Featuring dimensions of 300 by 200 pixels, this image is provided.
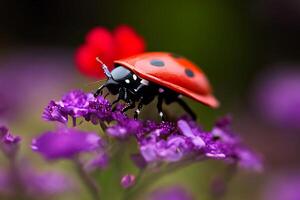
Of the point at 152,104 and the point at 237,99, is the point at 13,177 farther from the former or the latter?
the point at 237,99

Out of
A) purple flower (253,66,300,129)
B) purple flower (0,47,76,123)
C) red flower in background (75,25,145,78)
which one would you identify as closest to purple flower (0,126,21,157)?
red flower in background (75,25,145,78)

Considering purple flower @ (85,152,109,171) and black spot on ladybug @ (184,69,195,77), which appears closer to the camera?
purple flower @ (85,152,109,171)

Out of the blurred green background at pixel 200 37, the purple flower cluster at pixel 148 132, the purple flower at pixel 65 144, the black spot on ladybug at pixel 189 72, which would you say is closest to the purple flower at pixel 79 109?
the purple flower cluster at pixel 148 132

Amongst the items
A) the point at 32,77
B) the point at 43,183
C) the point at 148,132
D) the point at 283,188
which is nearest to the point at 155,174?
the point at 148,132

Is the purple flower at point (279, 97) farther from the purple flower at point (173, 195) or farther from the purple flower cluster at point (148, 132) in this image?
the purple flower cluster at point (148, 132)

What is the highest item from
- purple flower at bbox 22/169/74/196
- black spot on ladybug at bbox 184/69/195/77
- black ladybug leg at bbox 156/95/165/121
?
black spot on ladybug at bbox 184/69/195/77

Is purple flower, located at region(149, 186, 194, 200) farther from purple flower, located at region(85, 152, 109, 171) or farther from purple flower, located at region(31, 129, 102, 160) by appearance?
purple flower, located at region(31, 129, 102, 160)

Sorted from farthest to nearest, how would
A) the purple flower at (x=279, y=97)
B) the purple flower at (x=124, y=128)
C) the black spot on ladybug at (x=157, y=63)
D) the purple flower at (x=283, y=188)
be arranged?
the purple flower at (x=279, y=97) → the purple flower at (x=283, y=188) → the black spot on ladybug at (x=157, y=63) → the purple flower at (x=124, y=128)
